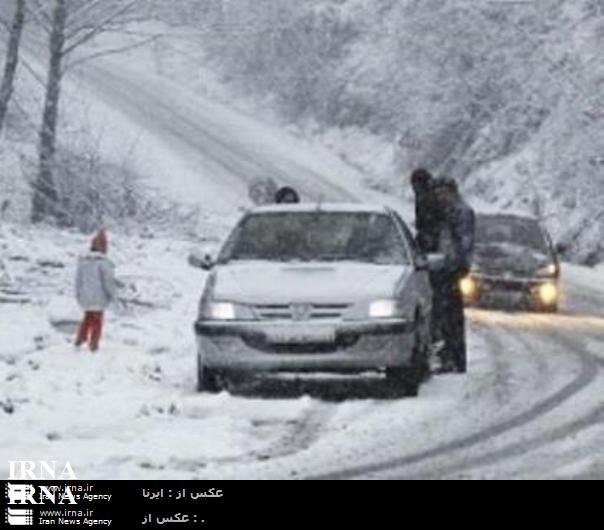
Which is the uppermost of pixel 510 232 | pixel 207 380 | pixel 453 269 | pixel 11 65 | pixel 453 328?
pixel 11 65

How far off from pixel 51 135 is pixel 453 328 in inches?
533

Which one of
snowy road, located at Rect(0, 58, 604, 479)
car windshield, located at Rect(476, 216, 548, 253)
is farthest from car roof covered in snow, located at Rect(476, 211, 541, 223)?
snowy road, located at Rect(0, 58, 604, 479)

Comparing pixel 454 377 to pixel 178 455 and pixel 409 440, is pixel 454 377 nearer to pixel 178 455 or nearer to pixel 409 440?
pixel 409 440

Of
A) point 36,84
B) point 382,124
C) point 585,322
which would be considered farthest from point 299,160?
point 585,322

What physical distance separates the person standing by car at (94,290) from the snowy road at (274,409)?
0.31m

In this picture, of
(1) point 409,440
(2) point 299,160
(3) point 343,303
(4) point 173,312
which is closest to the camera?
(1) point 409,440

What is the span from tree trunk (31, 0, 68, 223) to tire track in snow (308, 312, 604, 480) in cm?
1356

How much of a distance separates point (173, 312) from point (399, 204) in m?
23.3

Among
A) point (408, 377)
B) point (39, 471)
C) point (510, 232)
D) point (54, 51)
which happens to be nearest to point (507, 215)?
point (510, 232)

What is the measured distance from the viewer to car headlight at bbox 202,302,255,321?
12.0 m

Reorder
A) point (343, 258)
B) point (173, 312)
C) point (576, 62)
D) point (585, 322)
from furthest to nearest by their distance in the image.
A: 1. point (576, 62)
2. point (585, 322)
3. point (173, 312)
4. point (343, 258)

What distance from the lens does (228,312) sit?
12102 mm

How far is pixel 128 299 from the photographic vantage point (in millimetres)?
18828

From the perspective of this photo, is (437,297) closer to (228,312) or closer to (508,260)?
(228,312)
